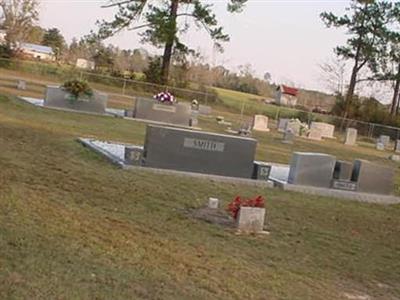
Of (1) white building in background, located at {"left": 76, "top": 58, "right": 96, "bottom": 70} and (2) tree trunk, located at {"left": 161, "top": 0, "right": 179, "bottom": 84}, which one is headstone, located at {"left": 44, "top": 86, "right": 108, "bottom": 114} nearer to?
(2) tree trunk, located at {"left": 161, "top": 0, "right": 179, "bottom": 84}

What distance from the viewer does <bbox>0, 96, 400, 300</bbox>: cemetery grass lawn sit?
5055mm

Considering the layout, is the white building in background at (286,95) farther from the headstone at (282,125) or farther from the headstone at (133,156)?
the headstone at (133,156)

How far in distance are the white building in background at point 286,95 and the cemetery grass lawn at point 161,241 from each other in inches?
2169

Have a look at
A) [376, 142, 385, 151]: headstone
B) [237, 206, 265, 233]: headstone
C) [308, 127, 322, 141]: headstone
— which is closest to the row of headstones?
[237, 206, 265, 233]: headstone

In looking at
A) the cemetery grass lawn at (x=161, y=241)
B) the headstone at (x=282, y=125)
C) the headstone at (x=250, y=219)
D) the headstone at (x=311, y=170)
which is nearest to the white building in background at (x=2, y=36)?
the headstone at (x=282, y=125)

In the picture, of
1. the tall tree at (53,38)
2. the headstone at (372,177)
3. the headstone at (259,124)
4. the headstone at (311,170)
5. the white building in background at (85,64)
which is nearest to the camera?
the headstone at (311,170)

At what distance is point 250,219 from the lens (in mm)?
7895

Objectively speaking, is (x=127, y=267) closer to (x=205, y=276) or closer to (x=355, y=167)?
(x=205, y=276)

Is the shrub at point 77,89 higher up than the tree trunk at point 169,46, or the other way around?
the tree trunk at point 169,46

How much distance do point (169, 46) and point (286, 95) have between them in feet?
74.2

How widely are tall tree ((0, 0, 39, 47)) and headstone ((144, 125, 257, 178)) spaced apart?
1737 inches

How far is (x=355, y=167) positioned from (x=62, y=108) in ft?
45.9

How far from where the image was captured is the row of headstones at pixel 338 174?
40.7 feet

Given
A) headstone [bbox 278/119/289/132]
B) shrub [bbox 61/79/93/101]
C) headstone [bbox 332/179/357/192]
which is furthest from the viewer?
headstone [bbox 278/119/289/132]
